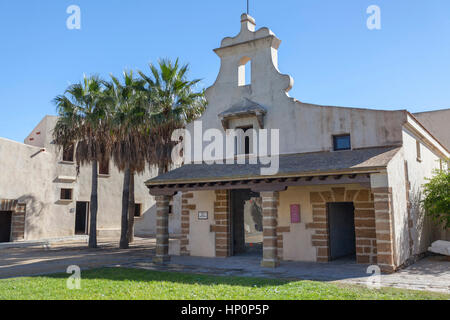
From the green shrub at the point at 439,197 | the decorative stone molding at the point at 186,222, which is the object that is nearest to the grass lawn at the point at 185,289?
the decorative stone molding at the point at 186,222

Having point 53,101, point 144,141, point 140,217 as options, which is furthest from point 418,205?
point 140,217

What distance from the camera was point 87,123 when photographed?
20.4 meters

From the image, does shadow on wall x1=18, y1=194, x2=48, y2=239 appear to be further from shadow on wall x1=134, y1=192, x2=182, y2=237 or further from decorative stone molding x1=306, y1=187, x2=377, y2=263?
decorative stone molding x1=306, y1=187, x2=377, y2=263

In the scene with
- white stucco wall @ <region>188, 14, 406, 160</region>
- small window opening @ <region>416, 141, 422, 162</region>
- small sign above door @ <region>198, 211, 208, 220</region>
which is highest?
white stucco wall @ <region>188, 14, 406, 160</region>

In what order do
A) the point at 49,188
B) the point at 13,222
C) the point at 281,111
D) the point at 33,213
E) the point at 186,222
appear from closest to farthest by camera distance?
the point at 281,111
the point at 186,222
the point at 13,222
the point at 33,213
the point at 49,188

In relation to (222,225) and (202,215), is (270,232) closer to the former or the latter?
(222,225)

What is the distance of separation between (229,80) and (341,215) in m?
7.57

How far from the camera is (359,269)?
11891mm

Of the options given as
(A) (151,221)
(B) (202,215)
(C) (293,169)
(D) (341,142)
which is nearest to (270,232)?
(C) (293,169)

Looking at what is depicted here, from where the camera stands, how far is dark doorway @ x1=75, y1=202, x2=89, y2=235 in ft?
94.8

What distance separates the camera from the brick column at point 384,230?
433 inches

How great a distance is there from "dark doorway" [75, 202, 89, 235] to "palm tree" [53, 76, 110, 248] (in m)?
8.97

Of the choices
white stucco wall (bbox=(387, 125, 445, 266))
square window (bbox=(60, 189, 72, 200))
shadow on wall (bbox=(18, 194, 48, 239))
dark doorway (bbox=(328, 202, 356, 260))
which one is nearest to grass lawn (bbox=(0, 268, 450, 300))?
white stucco wall (bbox=(387, 125, 445, 266))

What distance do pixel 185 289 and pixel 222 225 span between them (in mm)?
7062
